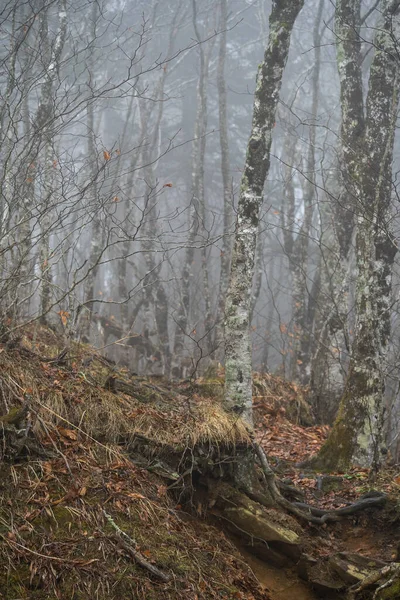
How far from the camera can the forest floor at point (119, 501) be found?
4.00 meters

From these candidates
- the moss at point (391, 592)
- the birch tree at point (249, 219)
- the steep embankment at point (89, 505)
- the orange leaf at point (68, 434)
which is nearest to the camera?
the steep embankment at point (89, 505)

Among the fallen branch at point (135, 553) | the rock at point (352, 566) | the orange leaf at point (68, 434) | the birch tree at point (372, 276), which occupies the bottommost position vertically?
the rock at point (352, 566)

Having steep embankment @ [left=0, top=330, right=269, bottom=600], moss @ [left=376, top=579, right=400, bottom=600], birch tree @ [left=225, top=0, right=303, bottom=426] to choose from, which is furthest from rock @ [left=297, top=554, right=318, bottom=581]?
birch tree @ [left=225, top=0, right=303, bottom=426]

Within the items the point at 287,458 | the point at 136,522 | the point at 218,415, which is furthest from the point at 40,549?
the point at 287,458

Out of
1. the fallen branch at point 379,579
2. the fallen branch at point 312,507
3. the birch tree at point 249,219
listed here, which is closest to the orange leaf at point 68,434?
the fallen branch at point 312,507

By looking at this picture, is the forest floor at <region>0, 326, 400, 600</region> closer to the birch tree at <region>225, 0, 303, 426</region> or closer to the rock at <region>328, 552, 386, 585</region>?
the rock at <region>328, 552, 386, 585</region>

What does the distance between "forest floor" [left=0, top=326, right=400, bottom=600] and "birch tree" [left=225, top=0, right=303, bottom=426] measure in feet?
2.35

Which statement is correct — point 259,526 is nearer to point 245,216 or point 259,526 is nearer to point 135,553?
point 135,553

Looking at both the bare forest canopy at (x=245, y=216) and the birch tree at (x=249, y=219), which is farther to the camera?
the birch tree at (x=249, y=219)

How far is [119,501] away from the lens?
4777 millimetres

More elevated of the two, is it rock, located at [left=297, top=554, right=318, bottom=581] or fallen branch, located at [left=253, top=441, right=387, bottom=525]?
fallen branch, located at [left=253, top=441, right=387, bottom=525]

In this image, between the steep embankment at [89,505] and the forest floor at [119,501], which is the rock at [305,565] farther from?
the steep embankment at [89,505]

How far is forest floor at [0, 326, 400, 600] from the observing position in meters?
4.00

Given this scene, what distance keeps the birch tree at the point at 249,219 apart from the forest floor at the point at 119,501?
2.35 ft
